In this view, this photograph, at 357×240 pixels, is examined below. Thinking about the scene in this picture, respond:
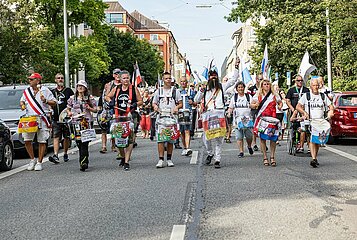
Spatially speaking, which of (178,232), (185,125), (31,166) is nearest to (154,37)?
(185,125)

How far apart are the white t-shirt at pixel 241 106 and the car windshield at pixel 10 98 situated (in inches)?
221

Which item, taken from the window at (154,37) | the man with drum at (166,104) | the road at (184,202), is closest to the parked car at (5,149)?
the road at (184,202)

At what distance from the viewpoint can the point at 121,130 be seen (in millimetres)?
11281

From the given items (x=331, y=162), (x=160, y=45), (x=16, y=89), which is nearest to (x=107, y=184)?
(x=331, y=162)

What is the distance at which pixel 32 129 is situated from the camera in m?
11.5

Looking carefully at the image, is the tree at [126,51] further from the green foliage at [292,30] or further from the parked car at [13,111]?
the parked car at [13,111]

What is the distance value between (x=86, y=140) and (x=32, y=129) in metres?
1.07

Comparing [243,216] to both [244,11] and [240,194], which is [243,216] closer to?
[240,194]

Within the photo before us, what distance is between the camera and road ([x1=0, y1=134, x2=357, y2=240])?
633 cm

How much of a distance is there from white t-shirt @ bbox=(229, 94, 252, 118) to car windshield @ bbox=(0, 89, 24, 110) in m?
5.62

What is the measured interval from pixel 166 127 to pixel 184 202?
3751mm

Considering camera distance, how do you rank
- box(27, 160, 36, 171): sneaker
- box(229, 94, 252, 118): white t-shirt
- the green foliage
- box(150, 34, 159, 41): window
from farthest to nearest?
1. box(150, 34, 159, 41): window
2. the green foliage
3. box(229, 94, 252, 118): white t-shirt
4. box(27, 160, 36, 171): sneaker

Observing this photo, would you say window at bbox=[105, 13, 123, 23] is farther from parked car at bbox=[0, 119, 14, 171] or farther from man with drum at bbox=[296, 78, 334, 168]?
man with drum at bbox=[296, 78, 334, 168]

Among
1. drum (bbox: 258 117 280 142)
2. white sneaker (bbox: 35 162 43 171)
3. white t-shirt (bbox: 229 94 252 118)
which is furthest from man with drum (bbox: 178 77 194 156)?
white sneaker (bbox: 35 162 43 171)
